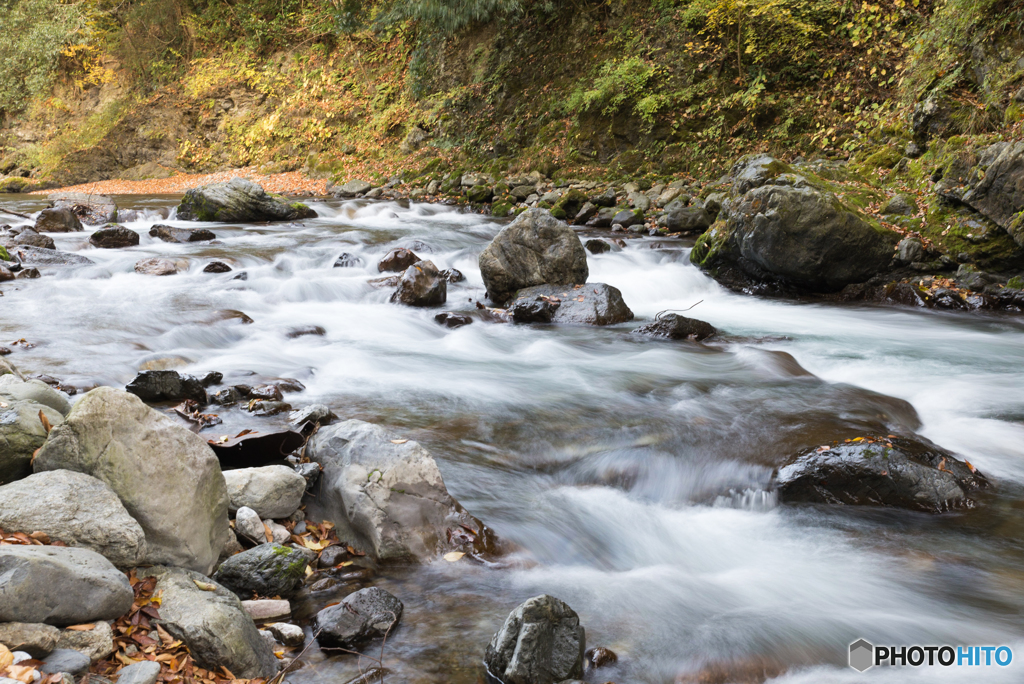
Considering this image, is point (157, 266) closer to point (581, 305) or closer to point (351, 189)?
point (581, 305)

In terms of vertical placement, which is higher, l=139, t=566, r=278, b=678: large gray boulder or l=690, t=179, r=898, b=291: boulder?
l=690, t=179, r=898, b=291: boulder

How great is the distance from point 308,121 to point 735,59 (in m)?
14.9

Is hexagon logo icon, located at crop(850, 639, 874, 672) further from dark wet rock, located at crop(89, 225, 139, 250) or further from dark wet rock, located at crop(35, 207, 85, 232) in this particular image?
dark wet rock, located at crop(35, 207, 85, 232)

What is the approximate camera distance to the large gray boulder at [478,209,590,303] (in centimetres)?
888

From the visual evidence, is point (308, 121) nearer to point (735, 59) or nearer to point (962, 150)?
point (735, 59)

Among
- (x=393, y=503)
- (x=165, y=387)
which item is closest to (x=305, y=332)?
(x=165, y=387)

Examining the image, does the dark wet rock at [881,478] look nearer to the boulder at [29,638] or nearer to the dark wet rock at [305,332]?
the boulder at [29,638]

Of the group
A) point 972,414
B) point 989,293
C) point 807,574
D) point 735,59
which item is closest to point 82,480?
point 807,574

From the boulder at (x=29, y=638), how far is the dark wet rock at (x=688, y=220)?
478 inches

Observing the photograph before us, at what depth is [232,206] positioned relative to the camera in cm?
1470

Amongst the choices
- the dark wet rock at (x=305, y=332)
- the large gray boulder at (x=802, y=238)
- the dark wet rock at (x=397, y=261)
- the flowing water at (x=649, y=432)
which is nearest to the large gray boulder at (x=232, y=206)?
the flowing water at (x=649, y=432)

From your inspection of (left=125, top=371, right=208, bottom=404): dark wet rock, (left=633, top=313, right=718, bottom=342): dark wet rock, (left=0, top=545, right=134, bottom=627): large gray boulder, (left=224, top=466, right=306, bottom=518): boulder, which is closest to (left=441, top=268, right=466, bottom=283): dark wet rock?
(left=633, top=313, right=718, bottom=342): dark wet rock

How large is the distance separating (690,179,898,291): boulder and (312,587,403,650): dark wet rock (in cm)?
763

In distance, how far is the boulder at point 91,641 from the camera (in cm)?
227
